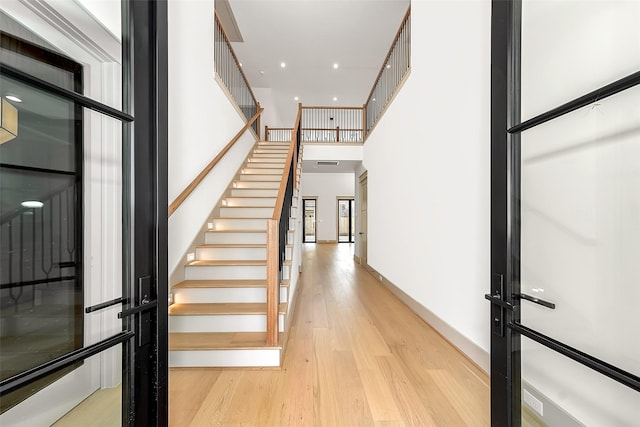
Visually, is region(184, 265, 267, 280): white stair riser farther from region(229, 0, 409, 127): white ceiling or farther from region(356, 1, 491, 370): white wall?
region(229, 0, 409, 127): white ceiling

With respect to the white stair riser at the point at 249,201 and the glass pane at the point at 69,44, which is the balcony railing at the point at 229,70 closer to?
the white stair riser at the point at 249,201

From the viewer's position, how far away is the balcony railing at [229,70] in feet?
14.4

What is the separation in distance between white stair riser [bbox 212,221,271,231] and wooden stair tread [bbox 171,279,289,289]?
1070 millimetres

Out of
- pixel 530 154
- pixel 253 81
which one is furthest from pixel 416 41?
pixel 253 81

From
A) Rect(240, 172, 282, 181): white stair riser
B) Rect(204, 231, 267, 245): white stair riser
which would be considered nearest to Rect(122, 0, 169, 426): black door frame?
Rect(204, 231, 267, 245): white stair riser

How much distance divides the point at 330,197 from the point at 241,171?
8432 millimetres

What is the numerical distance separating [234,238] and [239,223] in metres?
0.38

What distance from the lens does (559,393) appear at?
1151 millimetres

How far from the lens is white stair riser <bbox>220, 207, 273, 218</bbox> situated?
4.12 m

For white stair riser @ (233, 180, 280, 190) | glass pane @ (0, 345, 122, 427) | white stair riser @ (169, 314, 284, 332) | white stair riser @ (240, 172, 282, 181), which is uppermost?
white stair riser @ (240, 172, 282, 181)

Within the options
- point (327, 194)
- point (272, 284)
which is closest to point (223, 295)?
point (272, 284)

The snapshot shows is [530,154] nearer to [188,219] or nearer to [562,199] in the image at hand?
[562,199]

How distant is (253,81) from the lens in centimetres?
852

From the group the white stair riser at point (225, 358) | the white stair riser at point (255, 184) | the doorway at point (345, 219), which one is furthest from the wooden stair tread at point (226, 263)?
the doorway at point (345, 219)
